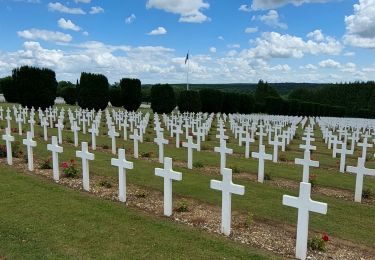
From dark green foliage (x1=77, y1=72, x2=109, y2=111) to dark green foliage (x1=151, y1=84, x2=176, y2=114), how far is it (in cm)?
374

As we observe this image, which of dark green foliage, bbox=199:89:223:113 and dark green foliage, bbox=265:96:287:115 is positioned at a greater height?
dark green foliage, bbox=199:89:223:113

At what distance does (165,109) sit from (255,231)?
25940 millimetres

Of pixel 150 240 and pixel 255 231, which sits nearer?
pixel 150 240

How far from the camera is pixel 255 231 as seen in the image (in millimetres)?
5562

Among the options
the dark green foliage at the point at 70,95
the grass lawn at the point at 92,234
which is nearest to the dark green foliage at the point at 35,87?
the dark green foliage at the point at 70,95

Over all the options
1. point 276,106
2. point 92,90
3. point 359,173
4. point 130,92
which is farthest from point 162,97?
point 359,173

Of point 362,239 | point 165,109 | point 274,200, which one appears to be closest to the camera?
point 362,239

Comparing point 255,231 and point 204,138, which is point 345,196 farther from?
point 204,138

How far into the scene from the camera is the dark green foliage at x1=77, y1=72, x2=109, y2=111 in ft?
96.5

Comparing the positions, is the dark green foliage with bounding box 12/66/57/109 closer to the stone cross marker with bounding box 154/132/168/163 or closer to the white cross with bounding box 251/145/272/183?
the stone cross marker with bounding box 154/132/168/163

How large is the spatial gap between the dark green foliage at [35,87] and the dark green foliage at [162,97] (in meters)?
7.45

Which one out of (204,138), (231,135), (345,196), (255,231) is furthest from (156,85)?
(255,231)

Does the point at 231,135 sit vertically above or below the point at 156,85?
below

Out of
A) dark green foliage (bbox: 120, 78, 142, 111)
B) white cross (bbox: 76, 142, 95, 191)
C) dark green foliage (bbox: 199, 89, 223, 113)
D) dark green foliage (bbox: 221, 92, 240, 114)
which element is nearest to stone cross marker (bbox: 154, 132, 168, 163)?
white cross (bbox: 76, 142, 95, 191)
